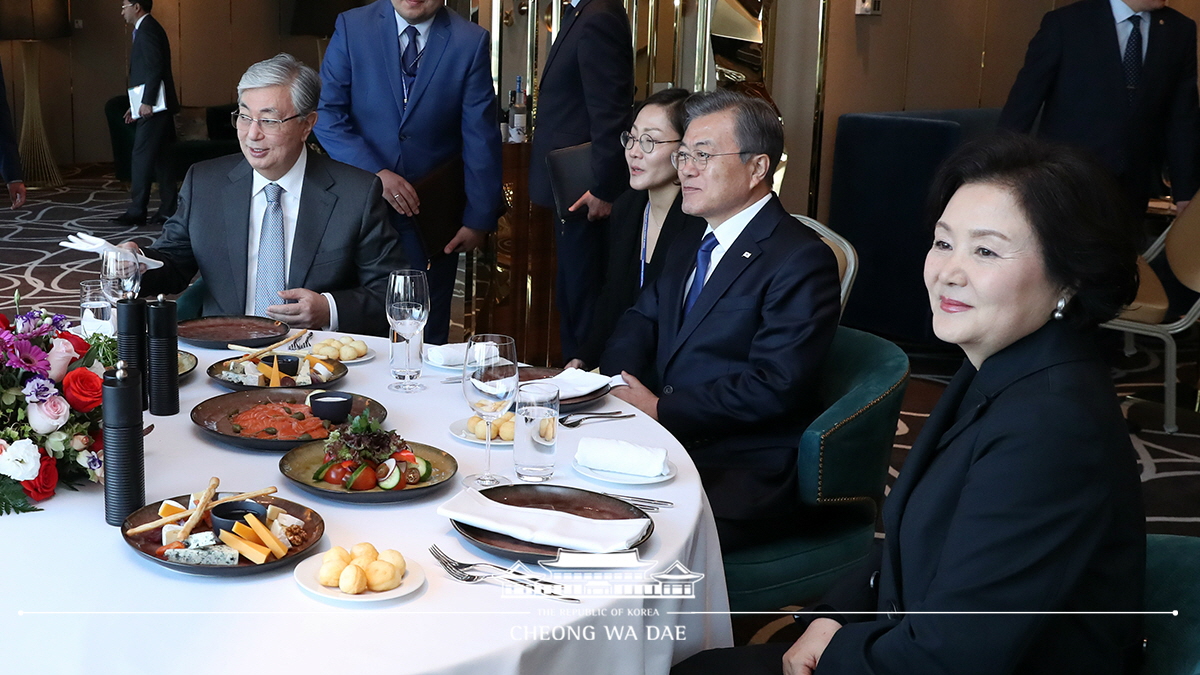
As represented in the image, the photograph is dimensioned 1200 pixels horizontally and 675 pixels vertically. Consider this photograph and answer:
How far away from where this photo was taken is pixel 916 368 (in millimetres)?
→ 5730

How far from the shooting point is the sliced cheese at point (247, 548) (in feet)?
4.46

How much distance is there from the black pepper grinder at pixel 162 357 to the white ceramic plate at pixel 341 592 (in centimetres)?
63

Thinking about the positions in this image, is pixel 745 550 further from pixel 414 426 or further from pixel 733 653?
pixel 414 426

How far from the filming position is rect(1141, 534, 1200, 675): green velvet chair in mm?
1392

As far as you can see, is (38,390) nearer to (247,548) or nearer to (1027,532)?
(247,548)

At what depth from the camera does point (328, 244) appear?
10.1 feet

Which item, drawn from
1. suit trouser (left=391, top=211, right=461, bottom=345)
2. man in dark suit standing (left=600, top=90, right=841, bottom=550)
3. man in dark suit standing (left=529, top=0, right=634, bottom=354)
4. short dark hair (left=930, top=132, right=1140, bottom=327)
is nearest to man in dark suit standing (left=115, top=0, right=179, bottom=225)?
suit trouser (left=391, top=211, right=461, bottom=345)

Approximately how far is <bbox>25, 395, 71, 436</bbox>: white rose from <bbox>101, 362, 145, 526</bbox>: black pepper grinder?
12 cm

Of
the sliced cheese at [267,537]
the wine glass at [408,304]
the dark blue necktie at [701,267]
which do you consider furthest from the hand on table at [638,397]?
the sliced cheese at [267,537]

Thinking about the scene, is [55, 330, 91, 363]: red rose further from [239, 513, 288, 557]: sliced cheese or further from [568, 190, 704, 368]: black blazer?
[568, 190, 704, 368]: black blazer

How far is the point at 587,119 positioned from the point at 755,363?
81.6 inches

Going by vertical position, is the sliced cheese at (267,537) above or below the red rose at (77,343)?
below

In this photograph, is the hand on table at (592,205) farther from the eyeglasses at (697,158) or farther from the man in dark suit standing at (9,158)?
the man in dark suit standing at (9,158)

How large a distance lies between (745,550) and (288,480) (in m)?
1.01
